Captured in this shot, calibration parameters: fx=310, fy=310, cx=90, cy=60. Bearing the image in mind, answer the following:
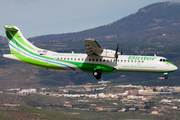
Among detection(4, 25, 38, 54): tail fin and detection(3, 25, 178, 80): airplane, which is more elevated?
detection(4, 25, 38, 54): tail fin

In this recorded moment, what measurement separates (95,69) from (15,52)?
17.7 meters

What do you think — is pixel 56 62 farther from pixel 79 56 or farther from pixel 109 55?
pixel 109 55

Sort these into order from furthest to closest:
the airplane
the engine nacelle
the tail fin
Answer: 1. the tail fin
2. the airplane
3. the engine nacelle

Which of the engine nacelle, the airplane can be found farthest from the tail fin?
the engine nacelle

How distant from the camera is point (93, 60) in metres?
62.0

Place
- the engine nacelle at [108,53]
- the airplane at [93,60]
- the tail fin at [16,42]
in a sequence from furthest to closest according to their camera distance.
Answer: the tail fin at [16,42] → the airplane at [93,60] → the engine nacelle at [108,53]

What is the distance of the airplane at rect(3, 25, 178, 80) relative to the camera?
6081 cm

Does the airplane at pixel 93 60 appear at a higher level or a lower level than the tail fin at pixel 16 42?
lower

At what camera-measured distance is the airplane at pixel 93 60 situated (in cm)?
6081

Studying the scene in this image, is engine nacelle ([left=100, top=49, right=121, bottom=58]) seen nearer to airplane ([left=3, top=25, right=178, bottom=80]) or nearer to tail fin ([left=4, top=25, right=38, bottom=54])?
airplane ([left=3, top=25, right=178, bottom=80])

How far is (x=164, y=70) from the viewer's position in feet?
200

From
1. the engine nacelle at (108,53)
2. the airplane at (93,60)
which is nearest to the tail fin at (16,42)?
the airplane at (93,60)

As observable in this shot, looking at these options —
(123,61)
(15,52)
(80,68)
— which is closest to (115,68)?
(123,61)

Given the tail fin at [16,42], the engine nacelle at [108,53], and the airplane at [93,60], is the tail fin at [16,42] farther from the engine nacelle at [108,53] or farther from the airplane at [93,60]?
the engine nacelle at [108,53]
